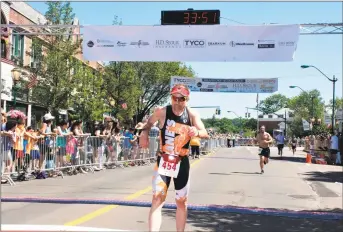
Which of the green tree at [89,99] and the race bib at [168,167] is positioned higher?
the green tree at [89,99]

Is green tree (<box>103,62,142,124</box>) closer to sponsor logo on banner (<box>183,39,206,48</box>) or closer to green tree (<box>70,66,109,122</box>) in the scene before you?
green tree (<box>70,66,109,122</box>)

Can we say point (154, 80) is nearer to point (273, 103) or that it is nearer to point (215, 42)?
point (215, 42)

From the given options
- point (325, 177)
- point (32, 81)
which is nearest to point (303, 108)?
point (32, 81)

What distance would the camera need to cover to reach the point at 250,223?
21.4 ft

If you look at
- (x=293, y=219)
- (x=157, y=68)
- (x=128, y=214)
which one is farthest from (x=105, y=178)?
(x=157, y=68)

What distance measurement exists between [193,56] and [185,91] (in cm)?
819

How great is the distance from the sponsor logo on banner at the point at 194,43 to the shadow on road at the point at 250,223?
21.5 ft

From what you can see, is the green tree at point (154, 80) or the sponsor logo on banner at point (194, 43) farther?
the green tree at point (154, 80)

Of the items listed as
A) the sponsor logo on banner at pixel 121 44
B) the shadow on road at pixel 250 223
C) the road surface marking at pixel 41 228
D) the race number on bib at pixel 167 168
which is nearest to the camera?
the race number on bib at pixel 167 168

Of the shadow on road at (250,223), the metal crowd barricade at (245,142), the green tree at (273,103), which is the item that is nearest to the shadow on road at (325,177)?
the shadow on road at (250,223)

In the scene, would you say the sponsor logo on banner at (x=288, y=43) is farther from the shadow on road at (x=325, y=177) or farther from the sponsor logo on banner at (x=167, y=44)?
the shadow on road at (x=325, y=177)

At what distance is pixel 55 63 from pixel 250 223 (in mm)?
20015

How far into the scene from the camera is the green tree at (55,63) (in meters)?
24.4

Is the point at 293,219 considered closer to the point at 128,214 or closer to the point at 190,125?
the point at 128,214
